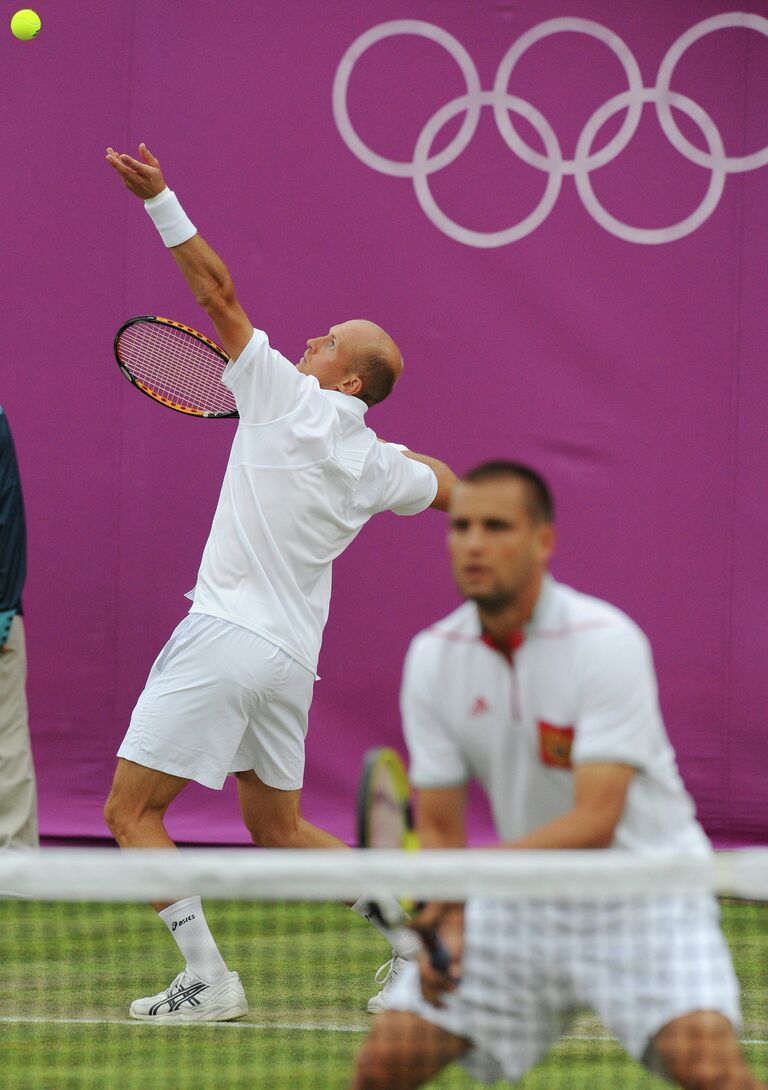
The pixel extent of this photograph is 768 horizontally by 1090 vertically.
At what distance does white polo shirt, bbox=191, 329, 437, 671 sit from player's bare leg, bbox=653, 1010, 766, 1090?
2353mm

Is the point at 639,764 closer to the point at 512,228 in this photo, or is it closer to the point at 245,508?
the point at 245,508

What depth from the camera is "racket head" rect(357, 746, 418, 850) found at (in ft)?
10.0

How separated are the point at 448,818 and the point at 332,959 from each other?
2794mm

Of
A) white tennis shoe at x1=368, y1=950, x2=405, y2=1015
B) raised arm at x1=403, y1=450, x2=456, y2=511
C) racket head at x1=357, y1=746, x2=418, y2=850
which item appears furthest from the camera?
raised arm at x1=403, y1=450, x2=456, y2=511

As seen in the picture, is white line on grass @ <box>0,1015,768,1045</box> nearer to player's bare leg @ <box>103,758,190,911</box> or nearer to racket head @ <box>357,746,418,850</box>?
player's bare leg @ <box>103,758,190,911</box>

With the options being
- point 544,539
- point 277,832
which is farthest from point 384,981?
point 544,539

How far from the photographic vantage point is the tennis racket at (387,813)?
301 centimetres

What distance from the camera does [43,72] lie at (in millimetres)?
7383

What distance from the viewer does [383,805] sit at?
3.28 metres

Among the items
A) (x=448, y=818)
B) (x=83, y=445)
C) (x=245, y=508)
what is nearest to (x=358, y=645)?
(x=83, y=445)

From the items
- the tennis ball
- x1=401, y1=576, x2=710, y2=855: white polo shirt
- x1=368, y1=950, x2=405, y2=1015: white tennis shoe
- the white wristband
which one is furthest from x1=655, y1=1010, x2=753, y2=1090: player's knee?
the tennis ball

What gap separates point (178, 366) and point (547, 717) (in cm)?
329

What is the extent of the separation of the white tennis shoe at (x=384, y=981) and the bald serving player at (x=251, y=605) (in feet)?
0.22

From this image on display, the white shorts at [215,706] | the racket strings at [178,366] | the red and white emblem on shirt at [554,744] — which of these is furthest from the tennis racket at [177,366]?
the red and white emblem on shirt at [554,744]
